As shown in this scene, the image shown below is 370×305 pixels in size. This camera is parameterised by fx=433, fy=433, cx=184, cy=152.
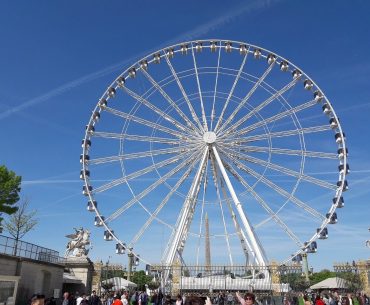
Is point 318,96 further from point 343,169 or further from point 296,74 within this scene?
point 343,169

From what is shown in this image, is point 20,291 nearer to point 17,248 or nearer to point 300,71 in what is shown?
point 17,248

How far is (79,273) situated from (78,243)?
2.28 meters

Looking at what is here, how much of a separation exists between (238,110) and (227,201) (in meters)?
7.15

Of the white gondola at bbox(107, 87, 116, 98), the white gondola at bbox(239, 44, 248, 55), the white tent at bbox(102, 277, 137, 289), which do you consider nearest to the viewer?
the white tent at bbox(102, 277, 137, 289)

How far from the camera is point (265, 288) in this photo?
87.1ft

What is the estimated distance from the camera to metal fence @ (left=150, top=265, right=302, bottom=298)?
26305 millimetres

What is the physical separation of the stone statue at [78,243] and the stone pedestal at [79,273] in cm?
54

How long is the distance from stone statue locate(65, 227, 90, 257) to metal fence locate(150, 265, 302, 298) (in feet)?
24.6

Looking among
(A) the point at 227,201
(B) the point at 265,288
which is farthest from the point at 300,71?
(B) the point at 265,288

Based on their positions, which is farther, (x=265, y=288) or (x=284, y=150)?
(x=284, y=150)

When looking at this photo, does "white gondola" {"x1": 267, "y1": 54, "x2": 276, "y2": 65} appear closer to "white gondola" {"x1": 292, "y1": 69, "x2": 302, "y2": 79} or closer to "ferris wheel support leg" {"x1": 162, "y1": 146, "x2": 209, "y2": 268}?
"white gondola" {"x1": 292, "y1": 69, "x2": 302, "y2": 79}

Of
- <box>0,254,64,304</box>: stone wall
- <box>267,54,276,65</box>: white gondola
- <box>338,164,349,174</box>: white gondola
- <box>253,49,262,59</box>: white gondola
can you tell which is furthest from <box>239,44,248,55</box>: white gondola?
<box>0,254,64,304</box>: stone wall

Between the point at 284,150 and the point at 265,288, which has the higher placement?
the point at 284,150

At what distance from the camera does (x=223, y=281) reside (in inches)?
1123
